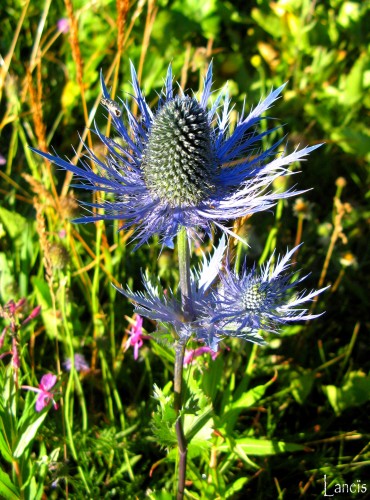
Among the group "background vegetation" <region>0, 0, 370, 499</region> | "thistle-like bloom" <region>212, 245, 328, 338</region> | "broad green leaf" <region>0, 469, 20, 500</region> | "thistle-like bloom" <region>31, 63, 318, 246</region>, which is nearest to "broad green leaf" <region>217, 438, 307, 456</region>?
"background vegetation" <region>0, 0, 370, 499</region>

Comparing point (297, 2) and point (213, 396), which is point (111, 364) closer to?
point (213, 396)

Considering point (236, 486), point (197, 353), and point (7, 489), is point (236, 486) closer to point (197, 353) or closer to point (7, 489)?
point (197, 353)

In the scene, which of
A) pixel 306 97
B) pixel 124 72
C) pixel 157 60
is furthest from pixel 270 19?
pixel 124 72

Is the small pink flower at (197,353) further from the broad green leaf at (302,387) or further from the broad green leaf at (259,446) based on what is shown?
the broad green leaf at (302,387)

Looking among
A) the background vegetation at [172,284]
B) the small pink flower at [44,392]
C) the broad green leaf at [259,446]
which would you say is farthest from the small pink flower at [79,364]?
the broad green leaf at [259,446]

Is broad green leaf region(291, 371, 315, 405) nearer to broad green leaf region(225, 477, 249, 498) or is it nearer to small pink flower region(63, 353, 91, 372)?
broad green leaf region(225, 477, 249, 498)

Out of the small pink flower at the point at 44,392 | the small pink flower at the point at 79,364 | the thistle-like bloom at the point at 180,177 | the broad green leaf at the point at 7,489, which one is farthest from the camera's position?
the small pink flower at the point at 79,364

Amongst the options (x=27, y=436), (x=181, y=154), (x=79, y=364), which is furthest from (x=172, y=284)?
(x=181, y=154)

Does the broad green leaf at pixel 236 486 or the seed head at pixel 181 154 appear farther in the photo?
the broad green leaf at pixel 236 486

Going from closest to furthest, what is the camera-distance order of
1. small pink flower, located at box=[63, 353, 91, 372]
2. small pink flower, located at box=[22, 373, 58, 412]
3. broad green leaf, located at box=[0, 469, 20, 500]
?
broad green leaf, located at box=[0, 469, 20, 500], small pink flower, located at box=[22, 373, 58, 412], small pink flower, located at box=[63, 353, 91, 372]
